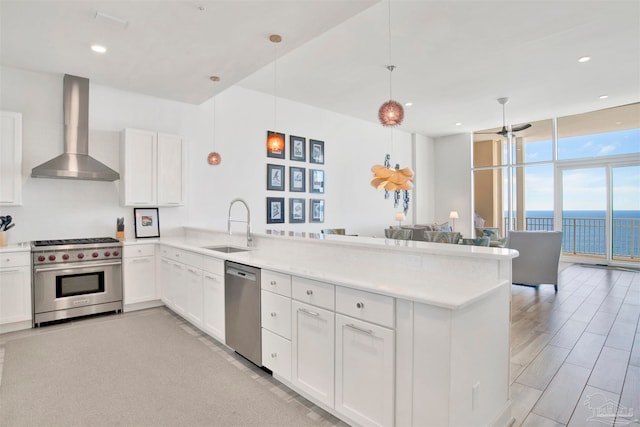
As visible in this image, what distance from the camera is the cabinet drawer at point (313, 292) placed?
2.02 meters

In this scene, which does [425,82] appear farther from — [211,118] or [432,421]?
[432,421]

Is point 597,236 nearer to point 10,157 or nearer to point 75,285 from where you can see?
point 75,285

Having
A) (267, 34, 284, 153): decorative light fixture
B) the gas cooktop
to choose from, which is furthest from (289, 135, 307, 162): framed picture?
the gas cooktop

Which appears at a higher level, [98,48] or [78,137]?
[98,48]

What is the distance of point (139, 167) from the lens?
14.6 feet

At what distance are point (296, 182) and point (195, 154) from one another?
1.95 m

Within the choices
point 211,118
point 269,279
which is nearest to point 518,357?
point 269,279

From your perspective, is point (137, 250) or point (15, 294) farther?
point (137, 250)

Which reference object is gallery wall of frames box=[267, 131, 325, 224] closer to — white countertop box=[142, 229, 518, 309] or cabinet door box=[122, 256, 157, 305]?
cabinet door box=[122, 256, 157, 305]

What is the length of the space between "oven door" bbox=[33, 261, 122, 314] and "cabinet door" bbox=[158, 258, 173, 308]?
46cm

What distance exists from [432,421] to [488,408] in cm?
50

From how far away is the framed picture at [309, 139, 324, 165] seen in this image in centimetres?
670

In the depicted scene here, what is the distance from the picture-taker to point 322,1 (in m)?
2.69

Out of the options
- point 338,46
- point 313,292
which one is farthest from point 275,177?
point 313,292
